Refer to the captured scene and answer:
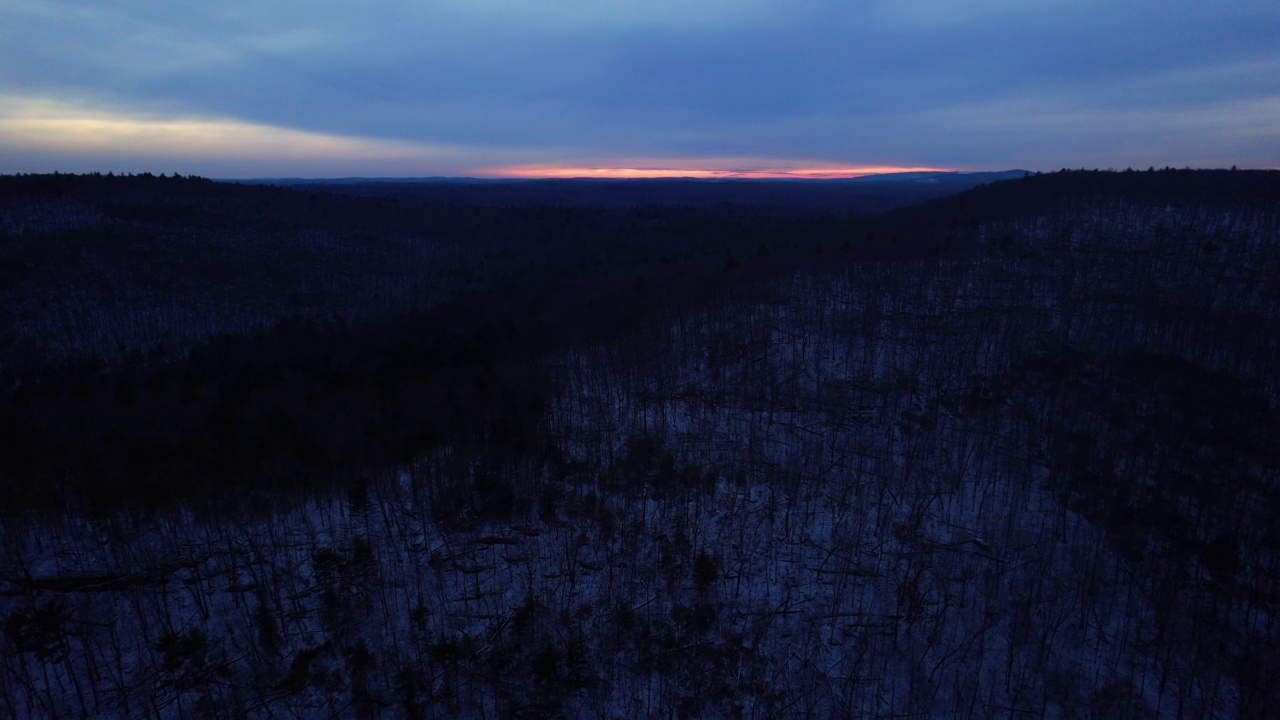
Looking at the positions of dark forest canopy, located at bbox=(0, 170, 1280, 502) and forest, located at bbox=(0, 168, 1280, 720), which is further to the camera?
dark forest canopy, located at bbox=(0, 170, 1280, 502)

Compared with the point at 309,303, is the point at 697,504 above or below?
below

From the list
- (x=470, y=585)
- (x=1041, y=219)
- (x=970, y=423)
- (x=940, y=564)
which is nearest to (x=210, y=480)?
(x=470, y=585)

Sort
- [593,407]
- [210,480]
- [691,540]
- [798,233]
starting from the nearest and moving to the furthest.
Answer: [691,540] → [210,480] → [593,407] → [798,233]

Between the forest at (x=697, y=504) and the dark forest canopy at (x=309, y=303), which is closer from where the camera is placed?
the forest at (x=697, y=504)

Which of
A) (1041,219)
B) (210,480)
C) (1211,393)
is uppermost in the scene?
(1041,219)

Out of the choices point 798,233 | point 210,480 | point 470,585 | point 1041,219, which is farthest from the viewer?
point 798,233

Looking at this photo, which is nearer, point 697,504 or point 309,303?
point 697,504

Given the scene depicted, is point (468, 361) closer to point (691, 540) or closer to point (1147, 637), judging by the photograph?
point (691, 540)

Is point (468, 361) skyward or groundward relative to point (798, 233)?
groundward
